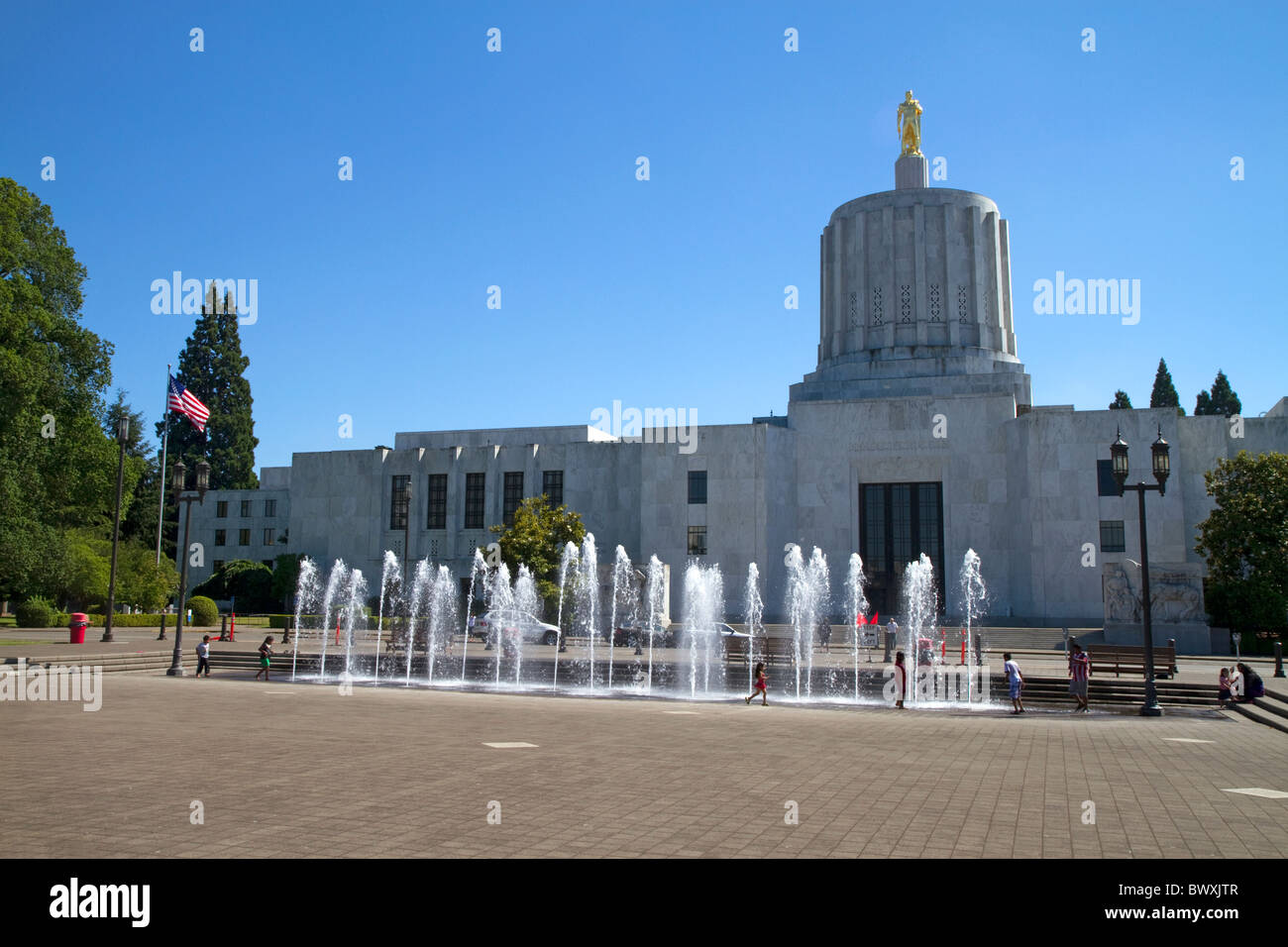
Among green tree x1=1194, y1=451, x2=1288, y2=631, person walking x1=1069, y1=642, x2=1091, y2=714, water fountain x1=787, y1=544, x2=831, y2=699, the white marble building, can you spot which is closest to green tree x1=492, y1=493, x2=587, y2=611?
the white marble building

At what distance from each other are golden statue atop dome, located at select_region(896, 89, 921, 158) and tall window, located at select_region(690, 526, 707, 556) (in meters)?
24.5

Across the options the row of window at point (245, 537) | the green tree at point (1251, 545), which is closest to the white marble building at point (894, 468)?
the green tree at point (1251, 545)

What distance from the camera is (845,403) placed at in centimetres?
4806

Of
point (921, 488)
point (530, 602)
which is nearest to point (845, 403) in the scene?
point (921, 488)

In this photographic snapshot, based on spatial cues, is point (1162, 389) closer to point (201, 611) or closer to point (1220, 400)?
point (1220, 400)

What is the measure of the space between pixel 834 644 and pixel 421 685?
1893 cm

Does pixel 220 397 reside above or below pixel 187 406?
above

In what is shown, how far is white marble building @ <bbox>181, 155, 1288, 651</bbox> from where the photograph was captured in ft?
A: 142

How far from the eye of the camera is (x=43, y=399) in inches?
1331

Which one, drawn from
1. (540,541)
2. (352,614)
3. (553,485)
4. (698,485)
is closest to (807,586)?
(698,485)

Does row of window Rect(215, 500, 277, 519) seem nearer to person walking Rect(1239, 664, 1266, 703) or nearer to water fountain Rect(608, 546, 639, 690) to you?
water fountain Rect(608, 546, 639, 690)

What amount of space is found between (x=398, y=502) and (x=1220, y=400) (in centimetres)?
6267

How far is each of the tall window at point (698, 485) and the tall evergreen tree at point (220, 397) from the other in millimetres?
42714
